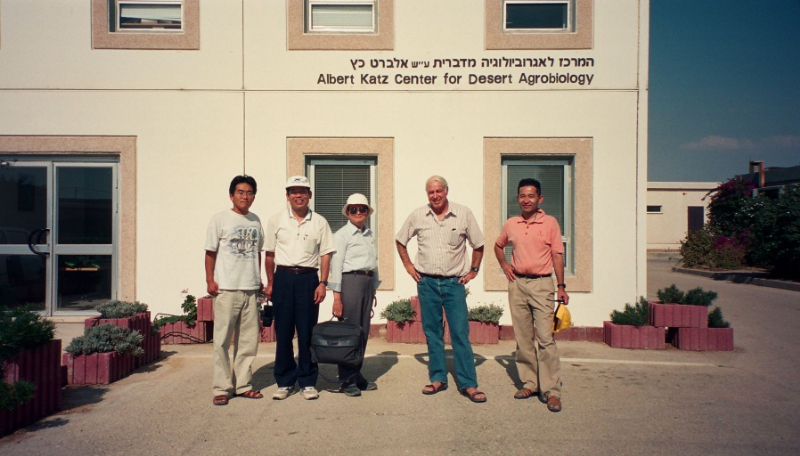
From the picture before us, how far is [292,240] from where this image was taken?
5.16m

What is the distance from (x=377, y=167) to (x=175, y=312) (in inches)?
135

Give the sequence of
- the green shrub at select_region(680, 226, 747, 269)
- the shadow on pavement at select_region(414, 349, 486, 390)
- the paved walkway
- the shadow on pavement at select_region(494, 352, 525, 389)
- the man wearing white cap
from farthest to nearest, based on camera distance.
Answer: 1. the green shrub at select_region(680, 226, 747, 269)
2. the shadow on pavement at select_region(414, 349, 486, 390)
3. the shadow on pavement at select_region(494, 352, 525, 389)
4. the man wearing white cap
5. the paved walkway

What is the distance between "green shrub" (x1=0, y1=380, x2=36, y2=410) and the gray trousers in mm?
2429

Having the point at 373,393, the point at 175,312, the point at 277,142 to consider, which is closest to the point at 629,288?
the point at 373,393

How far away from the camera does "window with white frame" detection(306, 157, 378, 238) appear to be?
27.0 ft

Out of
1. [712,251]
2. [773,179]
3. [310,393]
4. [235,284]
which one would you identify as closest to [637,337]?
[310,393]

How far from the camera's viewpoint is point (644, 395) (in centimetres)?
537

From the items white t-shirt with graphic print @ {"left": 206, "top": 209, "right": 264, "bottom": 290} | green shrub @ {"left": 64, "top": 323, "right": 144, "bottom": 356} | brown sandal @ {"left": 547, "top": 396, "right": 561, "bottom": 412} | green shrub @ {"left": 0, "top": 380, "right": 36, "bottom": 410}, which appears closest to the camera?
green shrub @ {"left": 0, "top": 380, "right": 36, "bottom": 410}

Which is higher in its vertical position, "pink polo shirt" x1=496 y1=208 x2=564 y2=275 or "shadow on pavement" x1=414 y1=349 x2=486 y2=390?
"pink polo shirt" x1=496 y1=208 x2=564 y2=275

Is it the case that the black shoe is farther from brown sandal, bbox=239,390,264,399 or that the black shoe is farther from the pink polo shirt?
the pink polo shirt

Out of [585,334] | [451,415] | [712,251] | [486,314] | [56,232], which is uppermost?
[56,232]

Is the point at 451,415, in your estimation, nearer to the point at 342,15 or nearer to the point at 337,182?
the point at 337,182

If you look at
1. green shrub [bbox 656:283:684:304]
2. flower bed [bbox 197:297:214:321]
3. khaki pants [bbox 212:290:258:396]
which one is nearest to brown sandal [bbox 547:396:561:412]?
khaki pants [bbox 212:290:258:396]

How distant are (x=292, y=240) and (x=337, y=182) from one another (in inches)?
127
